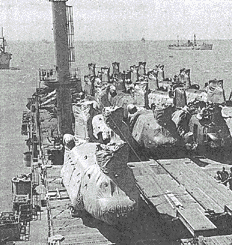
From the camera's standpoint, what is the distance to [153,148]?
80.4ft

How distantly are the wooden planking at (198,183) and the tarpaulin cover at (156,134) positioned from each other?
1140 mm

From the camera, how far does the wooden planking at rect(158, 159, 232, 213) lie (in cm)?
1791

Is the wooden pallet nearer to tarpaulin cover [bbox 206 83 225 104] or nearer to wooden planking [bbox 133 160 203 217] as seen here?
wooden planking [bbox 133 160 203 217]

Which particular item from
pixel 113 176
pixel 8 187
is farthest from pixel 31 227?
pixel 8 187

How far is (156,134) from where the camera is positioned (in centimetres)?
2459

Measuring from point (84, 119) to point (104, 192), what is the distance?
7.70 meters

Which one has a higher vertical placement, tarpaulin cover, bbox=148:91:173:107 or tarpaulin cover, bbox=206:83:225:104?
tarpaulin cover, bbox=206:83:225:104

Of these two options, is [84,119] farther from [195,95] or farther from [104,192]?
[195,95]

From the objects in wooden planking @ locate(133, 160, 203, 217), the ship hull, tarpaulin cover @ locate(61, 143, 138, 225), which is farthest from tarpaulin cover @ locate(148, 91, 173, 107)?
the ship hull

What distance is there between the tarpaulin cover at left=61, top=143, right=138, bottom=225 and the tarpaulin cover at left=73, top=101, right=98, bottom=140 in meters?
4.35

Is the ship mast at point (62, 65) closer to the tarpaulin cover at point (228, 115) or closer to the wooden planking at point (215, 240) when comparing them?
the tarpaulin cover at point (228, 115)

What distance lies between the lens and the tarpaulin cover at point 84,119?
22.6m

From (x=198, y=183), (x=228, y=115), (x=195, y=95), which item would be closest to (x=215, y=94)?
(x=195, y=95)

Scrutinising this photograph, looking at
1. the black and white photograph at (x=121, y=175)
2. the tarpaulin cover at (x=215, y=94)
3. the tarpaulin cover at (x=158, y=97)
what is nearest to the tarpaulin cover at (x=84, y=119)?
the black and white photograph at (x=121, y=175)
